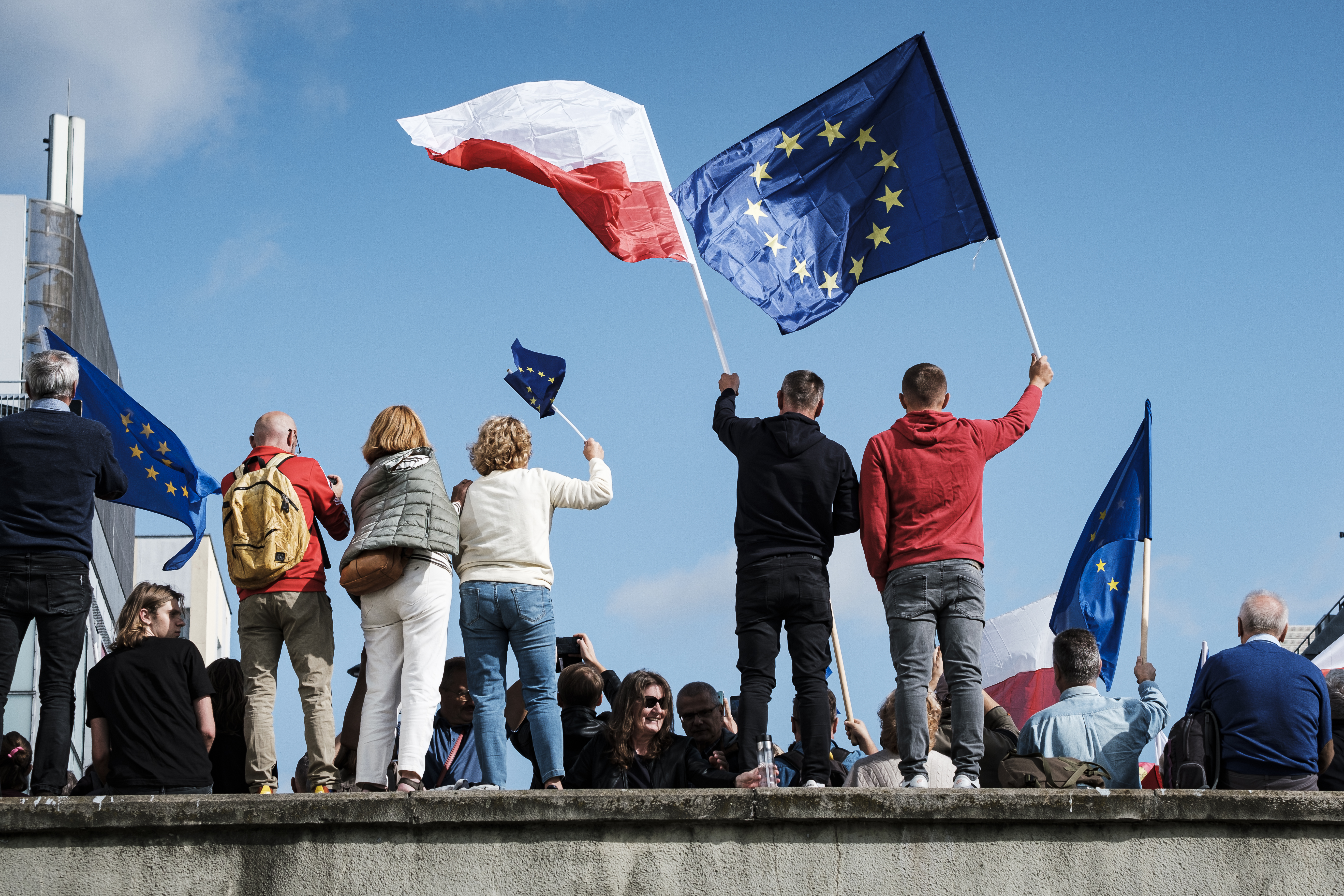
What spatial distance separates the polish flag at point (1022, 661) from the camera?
44.7 feet

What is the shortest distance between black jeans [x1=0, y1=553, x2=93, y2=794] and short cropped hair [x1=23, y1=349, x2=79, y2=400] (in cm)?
93

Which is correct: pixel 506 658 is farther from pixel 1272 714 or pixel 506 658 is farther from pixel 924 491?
pixel 1272 714

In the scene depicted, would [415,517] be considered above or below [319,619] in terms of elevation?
above

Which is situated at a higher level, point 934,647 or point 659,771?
point 934,647

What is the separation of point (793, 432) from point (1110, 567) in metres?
5.18

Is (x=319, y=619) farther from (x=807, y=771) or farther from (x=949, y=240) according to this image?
(x=949, y=240)

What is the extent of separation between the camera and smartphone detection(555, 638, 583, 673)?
9.02m

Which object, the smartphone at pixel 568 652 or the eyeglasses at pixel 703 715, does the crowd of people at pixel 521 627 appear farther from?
the smartphone at pixel 568 652

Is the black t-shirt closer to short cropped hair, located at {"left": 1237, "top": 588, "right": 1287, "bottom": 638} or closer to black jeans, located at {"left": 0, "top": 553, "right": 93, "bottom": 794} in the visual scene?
black jeans, located at {"left": 0, "top": 553, "right": 93, "bottom": 794}

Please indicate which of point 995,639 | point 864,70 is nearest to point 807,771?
point 864,70

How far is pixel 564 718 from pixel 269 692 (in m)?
1.65

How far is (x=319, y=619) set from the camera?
25.6ft

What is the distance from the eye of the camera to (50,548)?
735 cm

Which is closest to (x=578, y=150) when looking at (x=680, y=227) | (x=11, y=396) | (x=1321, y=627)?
(x=680, y=227)
